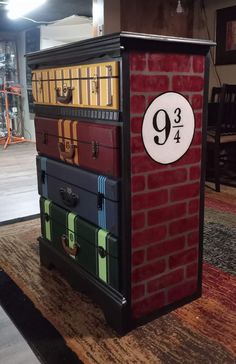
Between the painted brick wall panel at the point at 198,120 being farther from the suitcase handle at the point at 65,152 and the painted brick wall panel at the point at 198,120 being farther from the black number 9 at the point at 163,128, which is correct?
the suitcase handle at the point at 65,152

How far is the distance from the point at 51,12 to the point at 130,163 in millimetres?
4555

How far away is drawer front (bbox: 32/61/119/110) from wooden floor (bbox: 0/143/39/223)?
132cm

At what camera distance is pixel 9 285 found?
5.65ft

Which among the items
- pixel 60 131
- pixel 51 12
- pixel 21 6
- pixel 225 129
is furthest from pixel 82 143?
pixel 51 12

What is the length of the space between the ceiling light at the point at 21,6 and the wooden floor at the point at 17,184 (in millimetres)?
1983

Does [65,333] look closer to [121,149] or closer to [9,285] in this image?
[9,285]

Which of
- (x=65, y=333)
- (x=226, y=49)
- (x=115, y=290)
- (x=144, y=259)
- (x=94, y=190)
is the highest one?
(x=226, y=49)

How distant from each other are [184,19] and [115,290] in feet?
11.8

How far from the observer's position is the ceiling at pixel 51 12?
177 inches

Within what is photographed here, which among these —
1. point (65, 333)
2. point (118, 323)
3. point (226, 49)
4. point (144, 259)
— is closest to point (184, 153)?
point (144, 259)

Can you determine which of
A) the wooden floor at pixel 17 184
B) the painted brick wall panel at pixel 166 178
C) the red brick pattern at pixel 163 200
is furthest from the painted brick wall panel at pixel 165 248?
the wooden floor at pixel 17 184

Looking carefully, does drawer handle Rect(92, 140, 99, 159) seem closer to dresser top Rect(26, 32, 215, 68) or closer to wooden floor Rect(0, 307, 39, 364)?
dresser top Rect(26, 32, 215, 68)

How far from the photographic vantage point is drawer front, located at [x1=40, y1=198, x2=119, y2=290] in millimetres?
1354

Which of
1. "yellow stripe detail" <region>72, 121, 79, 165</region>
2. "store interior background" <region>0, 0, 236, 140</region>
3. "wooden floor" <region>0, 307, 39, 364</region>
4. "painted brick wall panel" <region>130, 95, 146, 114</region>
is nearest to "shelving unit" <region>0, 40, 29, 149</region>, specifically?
"store interior background" <region>0, 0, 236, 140</region>
